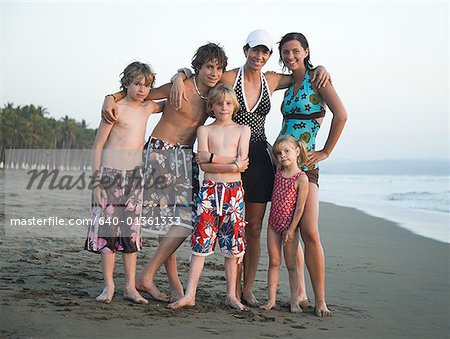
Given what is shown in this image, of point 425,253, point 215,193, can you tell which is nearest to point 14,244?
point 215,193

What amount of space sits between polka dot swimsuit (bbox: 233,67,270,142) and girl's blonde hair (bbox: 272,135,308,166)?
0.19m

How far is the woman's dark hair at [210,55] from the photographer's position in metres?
4.32

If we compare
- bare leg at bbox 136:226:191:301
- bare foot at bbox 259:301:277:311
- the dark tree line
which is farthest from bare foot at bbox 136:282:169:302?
the dark tree line

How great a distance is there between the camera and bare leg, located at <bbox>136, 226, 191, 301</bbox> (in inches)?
175

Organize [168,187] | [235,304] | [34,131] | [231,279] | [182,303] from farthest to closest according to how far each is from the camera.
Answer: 1. [34,131]
2. [168,187]
3. [231,279]
4. [235,304]
5. [182,303]

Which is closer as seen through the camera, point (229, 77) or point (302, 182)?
point (302, 182)

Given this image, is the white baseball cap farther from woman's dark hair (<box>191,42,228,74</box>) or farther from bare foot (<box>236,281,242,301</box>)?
bare foot (<box>236,281,242,301</box>)

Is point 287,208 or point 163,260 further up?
point 287,208

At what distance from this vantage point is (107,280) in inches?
165

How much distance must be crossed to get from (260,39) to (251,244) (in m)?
1.53

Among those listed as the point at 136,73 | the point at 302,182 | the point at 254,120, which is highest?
the point at 136,73

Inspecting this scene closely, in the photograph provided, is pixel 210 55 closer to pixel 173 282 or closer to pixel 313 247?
pixel 313 247

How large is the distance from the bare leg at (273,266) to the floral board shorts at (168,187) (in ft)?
2.00

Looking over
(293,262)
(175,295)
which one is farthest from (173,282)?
(293,262)
